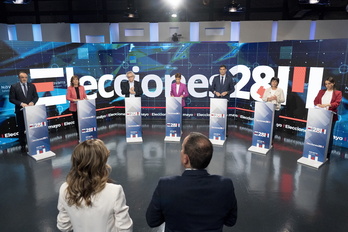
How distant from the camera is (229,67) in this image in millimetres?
8203

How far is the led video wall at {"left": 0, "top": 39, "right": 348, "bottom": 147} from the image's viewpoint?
611cm

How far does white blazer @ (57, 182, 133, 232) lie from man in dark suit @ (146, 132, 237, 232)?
0.70 ft

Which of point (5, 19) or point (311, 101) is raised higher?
point (5, 19)

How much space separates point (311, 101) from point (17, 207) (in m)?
6.59

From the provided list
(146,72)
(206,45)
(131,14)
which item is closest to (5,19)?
(131,14)

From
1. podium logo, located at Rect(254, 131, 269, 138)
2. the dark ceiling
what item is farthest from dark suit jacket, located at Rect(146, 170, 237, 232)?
the dark ceiling

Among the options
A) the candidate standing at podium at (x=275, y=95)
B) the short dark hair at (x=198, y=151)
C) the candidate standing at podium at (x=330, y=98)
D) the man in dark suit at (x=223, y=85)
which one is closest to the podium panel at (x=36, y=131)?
the man in dark suit at (x=223, y=85)

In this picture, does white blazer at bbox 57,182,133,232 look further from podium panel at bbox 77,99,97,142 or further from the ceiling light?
the ceiling light

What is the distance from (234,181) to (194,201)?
122 inches

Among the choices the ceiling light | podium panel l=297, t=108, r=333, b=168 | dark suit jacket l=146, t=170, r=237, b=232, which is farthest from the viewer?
the ceiling light

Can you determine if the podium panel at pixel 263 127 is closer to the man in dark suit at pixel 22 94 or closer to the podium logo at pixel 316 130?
the podium logo at pixel 316 130

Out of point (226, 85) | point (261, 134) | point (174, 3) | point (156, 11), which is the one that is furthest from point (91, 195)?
point (156, 11)

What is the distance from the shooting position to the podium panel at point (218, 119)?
609 cm

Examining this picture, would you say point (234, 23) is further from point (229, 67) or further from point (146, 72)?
point (146, 72)
